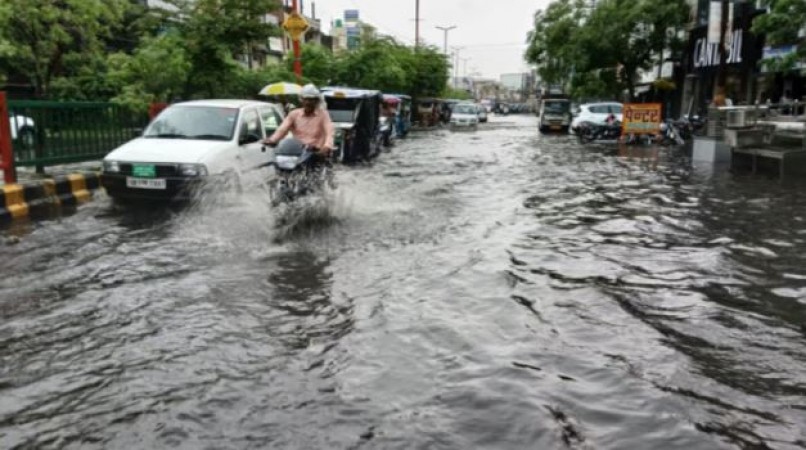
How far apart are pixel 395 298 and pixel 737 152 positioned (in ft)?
45.0

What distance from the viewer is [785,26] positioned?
55.3 feet

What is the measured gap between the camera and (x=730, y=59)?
3078 cm

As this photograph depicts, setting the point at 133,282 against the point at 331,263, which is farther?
the point at 331,263

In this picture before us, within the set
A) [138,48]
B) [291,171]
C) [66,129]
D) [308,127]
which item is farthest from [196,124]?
[138,48]

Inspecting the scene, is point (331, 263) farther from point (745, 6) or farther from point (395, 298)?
point (745, 6)

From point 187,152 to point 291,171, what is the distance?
5.61ft

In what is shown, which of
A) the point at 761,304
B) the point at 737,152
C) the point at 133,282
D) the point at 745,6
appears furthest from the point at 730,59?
the point at 133,282

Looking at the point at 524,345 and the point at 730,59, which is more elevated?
the point at 730,59

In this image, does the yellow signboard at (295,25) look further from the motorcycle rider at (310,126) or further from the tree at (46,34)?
the motorcycle rider at (310,126)

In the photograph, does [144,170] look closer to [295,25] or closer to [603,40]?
[295,25]

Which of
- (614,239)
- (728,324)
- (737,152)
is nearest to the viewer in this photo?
(728,324)

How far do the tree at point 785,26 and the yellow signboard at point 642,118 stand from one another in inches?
319

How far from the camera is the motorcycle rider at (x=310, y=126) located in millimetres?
9672

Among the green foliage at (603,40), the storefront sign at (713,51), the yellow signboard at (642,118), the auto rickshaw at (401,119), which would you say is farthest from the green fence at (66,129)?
the green foliage at (603,40)
